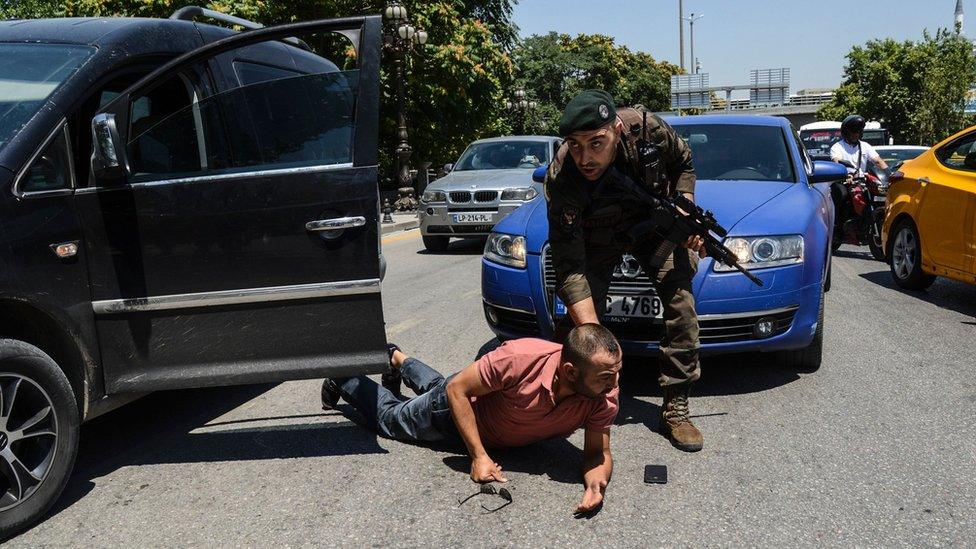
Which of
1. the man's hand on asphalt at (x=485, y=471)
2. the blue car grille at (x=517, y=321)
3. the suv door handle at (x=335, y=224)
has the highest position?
the suv door handle at (x=335, y=224)

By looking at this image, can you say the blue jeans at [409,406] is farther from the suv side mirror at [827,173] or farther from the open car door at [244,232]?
the suv side mirror at [827,173]

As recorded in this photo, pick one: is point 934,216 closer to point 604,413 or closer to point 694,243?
point 694,243

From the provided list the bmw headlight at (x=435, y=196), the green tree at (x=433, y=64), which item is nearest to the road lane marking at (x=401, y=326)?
the bmw headlight at (x=435, y=196)

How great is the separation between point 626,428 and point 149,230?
94.6 inches

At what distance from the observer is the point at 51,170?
10.8 ft

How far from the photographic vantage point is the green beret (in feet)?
11.3

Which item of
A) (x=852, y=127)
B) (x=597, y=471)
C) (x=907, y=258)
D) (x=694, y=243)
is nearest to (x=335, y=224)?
(x=597, y=471)

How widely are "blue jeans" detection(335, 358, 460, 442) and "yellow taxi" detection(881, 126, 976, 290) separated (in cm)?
516

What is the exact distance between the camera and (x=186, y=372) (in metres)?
3.58

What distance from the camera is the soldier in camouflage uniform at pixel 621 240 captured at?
3779 millimetres

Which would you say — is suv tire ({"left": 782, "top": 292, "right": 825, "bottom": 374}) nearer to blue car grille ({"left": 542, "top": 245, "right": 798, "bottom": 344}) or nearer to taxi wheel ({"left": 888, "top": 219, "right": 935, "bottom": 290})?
blue car grille ({"left": 542, "top": 245, "right": 798, "bottom": 344})

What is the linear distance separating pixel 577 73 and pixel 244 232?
2080 inches

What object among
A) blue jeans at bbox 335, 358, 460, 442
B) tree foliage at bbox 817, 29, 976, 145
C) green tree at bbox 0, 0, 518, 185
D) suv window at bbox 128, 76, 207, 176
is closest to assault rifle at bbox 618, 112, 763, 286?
blue jeans at bbox 335, 358, 460, 442

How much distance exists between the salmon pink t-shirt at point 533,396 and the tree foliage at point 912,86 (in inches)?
1825
